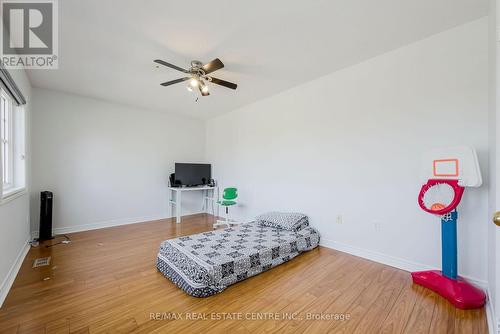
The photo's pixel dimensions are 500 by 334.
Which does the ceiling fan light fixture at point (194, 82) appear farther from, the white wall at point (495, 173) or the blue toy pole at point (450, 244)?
the blue toy pole at point (450, 244)

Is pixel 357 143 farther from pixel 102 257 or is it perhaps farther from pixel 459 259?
pixel 102 257

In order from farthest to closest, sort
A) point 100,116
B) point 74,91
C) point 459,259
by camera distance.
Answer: point 100,116 → point 74,91 → point 459,259

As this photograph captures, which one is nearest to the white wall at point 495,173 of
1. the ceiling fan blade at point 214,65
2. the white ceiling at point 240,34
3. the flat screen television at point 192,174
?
the white ceiling at point 240,34

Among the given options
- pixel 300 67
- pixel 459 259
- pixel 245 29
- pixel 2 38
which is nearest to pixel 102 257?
pixel 2 38

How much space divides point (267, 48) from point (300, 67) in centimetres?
68

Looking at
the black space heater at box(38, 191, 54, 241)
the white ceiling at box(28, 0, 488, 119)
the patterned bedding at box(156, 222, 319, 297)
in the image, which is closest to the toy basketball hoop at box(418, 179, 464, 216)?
the patterned bedding at box(156, 222, 319, 297)

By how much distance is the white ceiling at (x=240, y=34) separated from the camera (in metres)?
1.85

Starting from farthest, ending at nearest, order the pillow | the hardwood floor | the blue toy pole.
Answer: the pillow, the blue toy pole, the hardwood floor

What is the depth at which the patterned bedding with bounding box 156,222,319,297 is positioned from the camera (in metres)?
2.03

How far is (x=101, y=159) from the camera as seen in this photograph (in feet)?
13.9

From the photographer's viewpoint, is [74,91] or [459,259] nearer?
[459,259]

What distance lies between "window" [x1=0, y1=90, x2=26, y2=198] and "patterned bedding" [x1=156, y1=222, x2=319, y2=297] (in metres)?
2.08

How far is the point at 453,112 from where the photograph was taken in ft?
7.07
